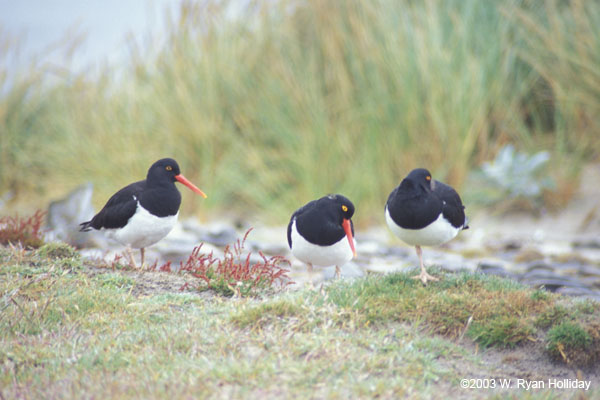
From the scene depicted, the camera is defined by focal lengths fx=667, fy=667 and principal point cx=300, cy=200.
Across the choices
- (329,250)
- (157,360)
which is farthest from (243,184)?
(157,360)

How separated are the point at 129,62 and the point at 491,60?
17.7ft

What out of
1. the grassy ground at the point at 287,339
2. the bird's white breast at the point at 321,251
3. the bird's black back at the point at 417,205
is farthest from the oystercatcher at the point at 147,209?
the bird's black back at the point at 417,205

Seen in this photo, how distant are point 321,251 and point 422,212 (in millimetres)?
665

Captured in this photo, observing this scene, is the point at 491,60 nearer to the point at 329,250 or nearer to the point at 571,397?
the point at 329,250

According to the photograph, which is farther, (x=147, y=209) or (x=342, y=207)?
A: (x=147, y=209)

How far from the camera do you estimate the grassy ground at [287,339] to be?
2996 mm

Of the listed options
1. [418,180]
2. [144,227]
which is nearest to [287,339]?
[418,180]

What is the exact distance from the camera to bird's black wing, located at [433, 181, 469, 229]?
4.09 metres

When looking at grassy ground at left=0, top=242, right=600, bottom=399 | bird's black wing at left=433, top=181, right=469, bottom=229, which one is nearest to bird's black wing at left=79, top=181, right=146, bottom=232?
grassy ground at left=0, top=242, right=600, bottom=399

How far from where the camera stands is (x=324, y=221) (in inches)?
161

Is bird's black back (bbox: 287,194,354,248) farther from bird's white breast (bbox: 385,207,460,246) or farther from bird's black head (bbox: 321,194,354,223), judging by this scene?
bird's white breast (bbox: 385,207,460,246)

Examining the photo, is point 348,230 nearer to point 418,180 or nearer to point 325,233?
point 325,233

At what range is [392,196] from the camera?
413 centimetres

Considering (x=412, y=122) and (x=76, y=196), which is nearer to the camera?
(x=76, y=196)
